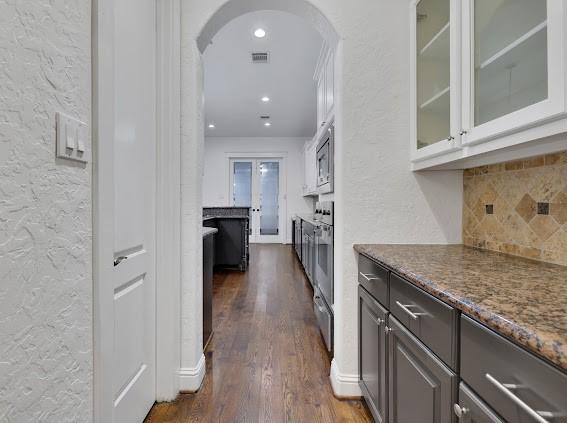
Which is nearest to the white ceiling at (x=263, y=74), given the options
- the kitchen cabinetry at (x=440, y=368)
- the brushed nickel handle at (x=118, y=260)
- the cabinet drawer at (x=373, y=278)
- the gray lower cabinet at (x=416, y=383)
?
the cabinet drawer at (x=373, y=278)

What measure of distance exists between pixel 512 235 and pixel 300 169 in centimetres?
704

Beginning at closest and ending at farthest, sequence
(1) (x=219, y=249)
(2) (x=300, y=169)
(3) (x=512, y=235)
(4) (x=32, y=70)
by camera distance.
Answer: (4) (x=32, y=70)
(3) (x=512, y=235)
(1) (x=219, y=249)
(2) (x=300, y=169)

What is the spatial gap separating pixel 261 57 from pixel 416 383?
12.2 ft

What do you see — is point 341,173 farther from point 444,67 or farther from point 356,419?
point 356,419

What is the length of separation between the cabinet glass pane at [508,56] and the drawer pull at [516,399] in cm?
78

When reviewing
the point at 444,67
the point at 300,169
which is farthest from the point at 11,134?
the point at 300,169

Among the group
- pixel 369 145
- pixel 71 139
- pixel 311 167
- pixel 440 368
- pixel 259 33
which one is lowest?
pixel 440 368

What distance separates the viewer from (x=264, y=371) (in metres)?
1.99

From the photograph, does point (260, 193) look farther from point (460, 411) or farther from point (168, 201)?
point (460, 411)

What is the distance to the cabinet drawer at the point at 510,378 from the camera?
530 mm

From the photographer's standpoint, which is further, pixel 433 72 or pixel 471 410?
pixel 433 72

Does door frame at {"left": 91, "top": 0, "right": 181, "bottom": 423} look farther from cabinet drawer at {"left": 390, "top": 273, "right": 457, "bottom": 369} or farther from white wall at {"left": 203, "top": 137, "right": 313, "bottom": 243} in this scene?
white wall at {"left": 203, "top": 137, "right": 313, "bottom": 243}

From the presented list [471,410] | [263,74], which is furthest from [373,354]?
[263,74]

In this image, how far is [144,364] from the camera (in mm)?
1580
